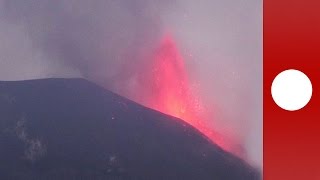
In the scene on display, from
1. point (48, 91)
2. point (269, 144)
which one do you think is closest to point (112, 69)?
point (48, 91)

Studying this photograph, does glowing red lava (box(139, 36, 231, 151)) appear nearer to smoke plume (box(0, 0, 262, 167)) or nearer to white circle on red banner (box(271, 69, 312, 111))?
smoke plume (box(0, 0, 262, 167))

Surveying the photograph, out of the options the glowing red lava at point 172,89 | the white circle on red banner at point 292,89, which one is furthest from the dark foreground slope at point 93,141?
the white circle on red banner at point 292,89

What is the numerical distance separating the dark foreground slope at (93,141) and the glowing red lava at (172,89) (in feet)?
0.12

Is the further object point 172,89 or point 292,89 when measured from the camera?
point 172,89

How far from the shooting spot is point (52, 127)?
1.89 metres

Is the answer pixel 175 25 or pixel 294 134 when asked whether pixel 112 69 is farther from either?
pixel 294 134

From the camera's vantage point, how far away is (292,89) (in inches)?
70.6

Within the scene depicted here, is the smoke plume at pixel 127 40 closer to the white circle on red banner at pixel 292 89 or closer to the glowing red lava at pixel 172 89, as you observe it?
the glowing red lava at pixel 172 89

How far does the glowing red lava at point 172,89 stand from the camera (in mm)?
1879

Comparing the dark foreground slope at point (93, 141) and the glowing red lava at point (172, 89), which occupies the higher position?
the glowing red lava at point (172, 89)

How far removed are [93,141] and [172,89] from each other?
436mm

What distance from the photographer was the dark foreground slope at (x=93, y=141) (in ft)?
6.13

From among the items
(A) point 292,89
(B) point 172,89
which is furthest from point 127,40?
(A) point 292,89

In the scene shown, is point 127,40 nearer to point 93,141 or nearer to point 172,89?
point 172,89
